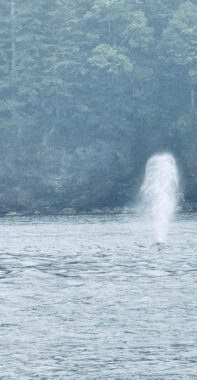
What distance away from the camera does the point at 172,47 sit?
75438mm

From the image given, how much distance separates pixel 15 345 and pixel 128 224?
32.5 meters

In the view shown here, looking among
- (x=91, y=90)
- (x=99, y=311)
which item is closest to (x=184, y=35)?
(x=91, y=90)

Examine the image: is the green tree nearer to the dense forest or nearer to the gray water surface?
the dense forest

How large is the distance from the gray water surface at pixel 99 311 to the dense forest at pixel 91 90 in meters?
38.4

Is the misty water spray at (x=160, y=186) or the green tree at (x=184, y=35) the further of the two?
the green tree at (x=184, y=35)

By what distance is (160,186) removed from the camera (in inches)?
2803

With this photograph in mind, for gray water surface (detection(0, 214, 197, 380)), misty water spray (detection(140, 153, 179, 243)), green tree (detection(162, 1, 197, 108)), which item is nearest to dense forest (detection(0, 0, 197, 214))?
green tree (detection(162, 1, 197, 108))

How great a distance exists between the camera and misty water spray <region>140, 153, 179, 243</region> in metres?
65.9

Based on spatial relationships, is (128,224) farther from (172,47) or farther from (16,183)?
(172,47)

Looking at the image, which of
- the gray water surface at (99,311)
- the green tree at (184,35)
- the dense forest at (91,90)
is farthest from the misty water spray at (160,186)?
the gray water surface at (99,311)

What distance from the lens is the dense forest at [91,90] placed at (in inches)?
2854

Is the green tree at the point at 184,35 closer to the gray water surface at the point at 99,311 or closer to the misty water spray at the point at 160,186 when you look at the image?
the misty water spray at the point at 160,186

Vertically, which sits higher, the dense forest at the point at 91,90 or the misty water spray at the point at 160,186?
the dense forest at the point at 91,90

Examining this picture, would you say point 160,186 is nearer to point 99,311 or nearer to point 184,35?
point 184,35
